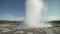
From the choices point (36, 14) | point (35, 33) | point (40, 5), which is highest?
point (40, 5)

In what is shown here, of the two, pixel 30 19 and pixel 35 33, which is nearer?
pixel 35 33

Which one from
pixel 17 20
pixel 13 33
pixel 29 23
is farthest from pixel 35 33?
pixel 17 20

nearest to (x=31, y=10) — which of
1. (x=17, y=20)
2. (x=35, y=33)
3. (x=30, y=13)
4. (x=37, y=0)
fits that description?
(x=30, y=13)

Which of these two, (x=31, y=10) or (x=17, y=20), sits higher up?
(x=31, y=10)

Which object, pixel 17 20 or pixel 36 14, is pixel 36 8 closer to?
pixel 36 14

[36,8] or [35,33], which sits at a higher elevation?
[36,8]

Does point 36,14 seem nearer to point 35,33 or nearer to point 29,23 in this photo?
point 29,23

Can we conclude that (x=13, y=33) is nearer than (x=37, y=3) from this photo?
Yes

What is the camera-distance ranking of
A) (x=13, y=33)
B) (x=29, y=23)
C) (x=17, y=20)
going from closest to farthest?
(x=13, y=33), (x=29, y=23), (x=17, y=20)

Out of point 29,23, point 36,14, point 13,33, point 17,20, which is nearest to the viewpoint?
point 13,33
